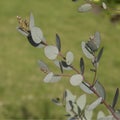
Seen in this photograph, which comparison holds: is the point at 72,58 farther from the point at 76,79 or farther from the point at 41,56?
the point at 41,56

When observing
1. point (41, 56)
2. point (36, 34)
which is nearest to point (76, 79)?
point (36, 34)

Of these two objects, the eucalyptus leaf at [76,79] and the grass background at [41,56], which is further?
the grass background at [41,56]

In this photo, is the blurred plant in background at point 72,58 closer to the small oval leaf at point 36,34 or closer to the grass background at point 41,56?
the small oval leaf at point 36,34

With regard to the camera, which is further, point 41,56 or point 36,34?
point 41,56

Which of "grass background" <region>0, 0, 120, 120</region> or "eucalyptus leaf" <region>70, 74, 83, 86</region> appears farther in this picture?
"grass background" <region>0, 0, 120, 120</region>

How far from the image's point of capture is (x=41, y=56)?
8109mm

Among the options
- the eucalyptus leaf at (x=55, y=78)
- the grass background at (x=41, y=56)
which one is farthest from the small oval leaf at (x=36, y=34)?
the grass background at (x=41, y=56)

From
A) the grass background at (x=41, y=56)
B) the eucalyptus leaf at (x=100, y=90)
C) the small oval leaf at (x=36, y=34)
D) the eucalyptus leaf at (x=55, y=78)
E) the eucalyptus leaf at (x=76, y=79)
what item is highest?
the small oval leaf at (x=36, y=34)

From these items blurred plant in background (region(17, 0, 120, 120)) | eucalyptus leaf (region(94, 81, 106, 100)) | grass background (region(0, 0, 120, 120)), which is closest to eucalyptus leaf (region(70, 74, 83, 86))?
blurred plant in background (region(17, 0, 120, 120))

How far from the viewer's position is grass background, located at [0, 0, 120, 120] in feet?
20.6

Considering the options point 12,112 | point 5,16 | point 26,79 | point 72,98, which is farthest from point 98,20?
point 72,98

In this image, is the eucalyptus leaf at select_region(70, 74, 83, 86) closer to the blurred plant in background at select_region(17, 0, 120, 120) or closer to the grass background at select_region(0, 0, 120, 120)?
the blurred plant in background at select_region(17, 0, 120, 120)

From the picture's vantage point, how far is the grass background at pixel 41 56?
629 cm

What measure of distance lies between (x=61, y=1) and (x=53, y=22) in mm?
1555
